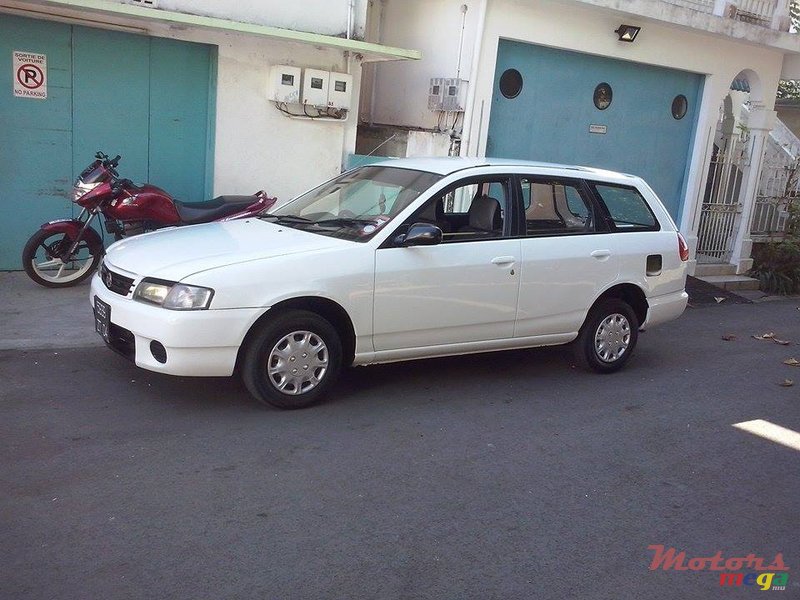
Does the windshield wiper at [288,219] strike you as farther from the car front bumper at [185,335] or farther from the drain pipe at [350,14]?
the drain pipe at [350,14]

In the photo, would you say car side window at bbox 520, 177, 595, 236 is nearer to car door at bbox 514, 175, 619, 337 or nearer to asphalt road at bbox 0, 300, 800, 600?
car door at bbox 514, 175, 619, 337

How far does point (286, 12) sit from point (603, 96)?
5.06 metres

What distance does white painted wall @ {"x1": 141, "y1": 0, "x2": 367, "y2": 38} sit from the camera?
897cm

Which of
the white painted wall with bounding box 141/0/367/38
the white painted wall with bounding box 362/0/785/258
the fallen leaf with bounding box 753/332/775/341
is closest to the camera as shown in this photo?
the white painted wall with bounding box 141/0/367/38

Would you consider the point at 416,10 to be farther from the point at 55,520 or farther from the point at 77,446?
the point at 55,520

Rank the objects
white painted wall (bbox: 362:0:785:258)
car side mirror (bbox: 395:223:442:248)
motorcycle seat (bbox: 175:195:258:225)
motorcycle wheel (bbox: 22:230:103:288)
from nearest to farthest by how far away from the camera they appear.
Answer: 1. car side mirror (bbox: 395:223:442:248)
2. motorcycle wheel (bbox: 22:230:103:288)
3. motorcycle seat (bbox: 175:195:258:225)
4. white painted wall (bbox: 362:0:785:258)

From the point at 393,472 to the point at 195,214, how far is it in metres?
4.48

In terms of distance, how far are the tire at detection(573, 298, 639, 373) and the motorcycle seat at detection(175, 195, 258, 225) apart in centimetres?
370

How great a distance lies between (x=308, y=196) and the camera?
712 cm

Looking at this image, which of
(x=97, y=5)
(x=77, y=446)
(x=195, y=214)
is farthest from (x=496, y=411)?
(x=97, y=5)

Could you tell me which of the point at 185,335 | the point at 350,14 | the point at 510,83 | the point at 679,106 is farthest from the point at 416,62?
the point at 185,335

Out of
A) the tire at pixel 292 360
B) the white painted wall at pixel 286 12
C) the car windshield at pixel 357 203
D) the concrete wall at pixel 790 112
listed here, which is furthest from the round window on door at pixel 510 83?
the concrete wall at pixel 790 112

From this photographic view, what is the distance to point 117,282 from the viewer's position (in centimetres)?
574

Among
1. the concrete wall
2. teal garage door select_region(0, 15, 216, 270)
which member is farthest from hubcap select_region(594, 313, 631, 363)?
the concrete wall
